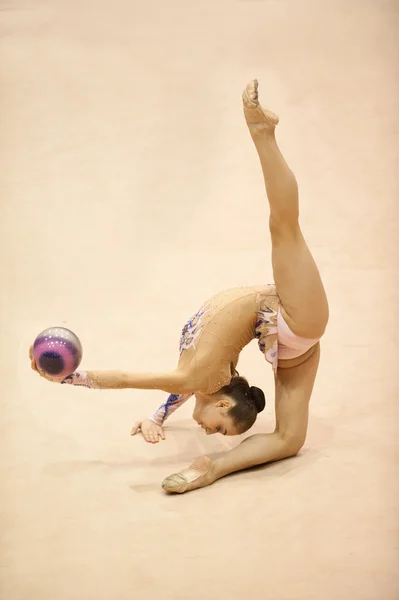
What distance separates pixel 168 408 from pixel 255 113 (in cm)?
123

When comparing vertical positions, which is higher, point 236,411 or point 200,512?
point 236,411

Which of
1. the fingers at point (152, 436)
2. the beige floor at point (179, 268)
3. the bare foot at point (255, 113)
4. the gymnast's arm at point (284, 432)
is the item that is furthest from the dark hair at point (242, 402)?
the bare foot at point (255, 113)

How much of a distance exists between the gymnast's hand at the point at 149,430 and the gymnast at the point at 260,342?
391mm

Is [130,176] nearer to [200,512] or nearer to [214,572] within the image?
[200,512]

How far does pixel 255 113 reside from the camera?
2.80 meters

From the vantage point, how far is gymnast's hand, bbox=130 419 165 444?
3312 millimetres

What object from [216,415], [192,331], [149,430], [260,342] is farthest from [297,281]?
[149,430]

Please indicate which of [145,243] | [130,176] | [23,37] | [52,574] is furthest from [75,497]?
[23,37]

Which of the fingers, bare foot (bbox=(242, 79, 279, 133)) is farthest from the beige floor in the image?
bare foot (bbox=(242, 79, 279, 133))

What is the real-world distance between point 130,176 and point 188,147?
1.36ft

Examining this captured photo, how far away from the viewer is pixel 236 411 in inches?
114

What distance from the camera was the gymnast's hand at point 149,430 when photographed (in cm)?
331

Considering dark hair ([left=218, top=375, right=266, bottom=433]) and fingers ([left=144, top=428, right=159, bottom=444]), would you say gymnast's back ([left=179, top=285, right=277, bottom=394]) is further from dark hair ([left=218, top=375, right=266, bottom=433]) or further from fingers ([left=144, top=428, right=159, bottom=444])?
fingers ([left=144, top=428, right=159, bottom=444])

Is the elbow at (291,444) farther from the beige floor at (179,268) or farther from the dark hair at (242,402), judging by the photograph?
the dark hair at (242,402)
